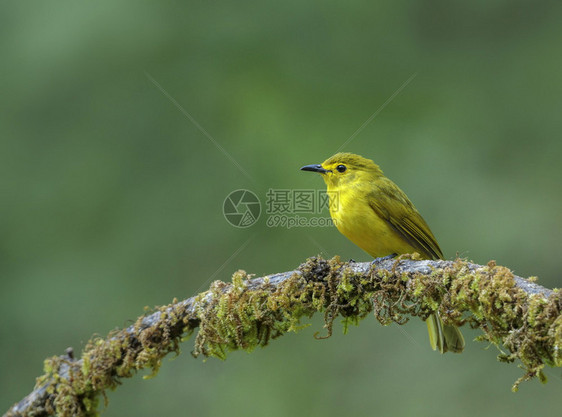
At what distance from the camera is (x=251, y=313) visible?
280 cm

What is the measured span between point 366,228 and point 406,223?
0.32 metres

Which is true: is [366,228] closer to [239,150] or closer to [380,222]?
[380,222]

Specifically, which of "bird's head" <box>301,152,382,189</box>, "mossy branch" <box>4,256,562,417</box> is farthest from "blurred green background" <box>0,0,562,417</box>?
"mossy branch" <box>4,256,562,417</box>

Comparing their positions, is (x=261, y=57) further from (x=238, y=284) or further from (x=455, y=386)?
(x=238, y=284)

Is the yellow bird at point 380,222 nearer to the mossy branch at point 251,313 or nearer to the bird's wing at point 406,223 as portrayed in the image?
the bird's wing at point 406,223

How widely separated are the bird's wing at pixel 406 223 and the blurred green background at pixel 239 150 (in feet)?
5.18

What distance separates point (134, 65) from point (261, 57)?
144cm

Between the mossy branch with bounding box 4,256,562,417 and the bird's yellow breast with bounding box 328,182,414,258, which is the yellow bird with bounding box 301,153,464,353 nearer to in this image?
the bird's yellow breast with bounding box 328,182,414,258

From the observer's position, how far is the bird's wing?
13.5 feet

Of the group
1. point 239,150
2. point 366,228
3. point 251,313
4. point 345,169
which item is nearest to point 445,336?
point 366,228

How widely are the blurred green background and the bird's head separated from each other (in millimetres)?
1172

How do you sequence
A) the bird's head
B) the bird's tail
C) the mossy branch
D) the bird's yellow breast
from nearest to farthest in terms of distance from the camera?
the mossy branch, the bird's tail, the bird's yellow breast, the bird's head

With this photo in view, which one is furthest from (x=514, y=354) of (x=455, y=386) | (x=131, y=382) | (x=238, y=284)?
(x=131, y=382)

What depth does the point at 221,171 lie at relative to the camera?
21.4 ft
